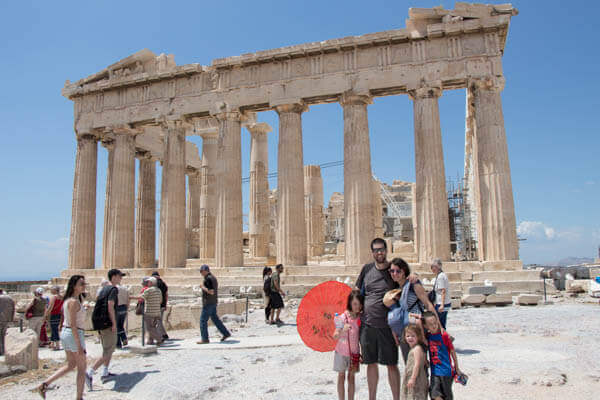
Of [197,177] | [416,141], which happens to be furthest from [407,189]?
[416,141]

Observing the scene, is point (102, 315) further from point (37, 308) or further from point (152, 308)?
point (37, 308)

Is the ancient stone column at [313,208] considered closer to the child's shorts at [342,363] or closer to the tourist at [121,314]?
the tourist at [121,314]

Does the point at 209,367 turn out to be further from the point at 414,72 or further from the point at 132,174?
the point at 132,174

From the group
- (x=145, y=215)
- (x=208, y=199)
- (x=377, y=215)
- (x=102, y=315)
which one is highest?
(x=208, y=199)

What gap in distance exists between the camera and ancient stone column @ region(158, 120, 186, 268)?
23953mm

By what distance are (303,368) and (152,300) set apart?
4092mm

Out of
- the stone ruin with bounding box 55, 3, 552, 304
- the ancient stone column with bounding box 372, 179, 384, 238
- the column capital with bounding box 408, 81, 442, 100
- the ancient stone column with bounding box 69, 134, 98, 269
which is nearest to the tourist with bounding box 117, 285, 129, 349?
the stone ruin with bounding box 55, 3, 552, 304

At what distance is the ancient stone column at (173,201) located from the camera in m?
24.0

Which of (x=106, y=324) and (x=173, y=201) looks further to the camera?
(x=173, y=201)

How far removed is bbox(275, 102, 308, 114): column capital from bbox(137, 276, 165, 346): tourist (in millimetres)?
13848

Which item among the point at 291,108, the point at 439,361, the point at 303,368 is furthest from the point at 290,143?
the point at 439,361

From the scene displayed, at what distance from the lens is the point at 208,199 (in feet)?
→ 94.9

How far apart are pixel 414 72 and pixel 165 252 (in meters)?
14.8

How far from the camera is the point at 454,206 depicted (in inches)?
1283
